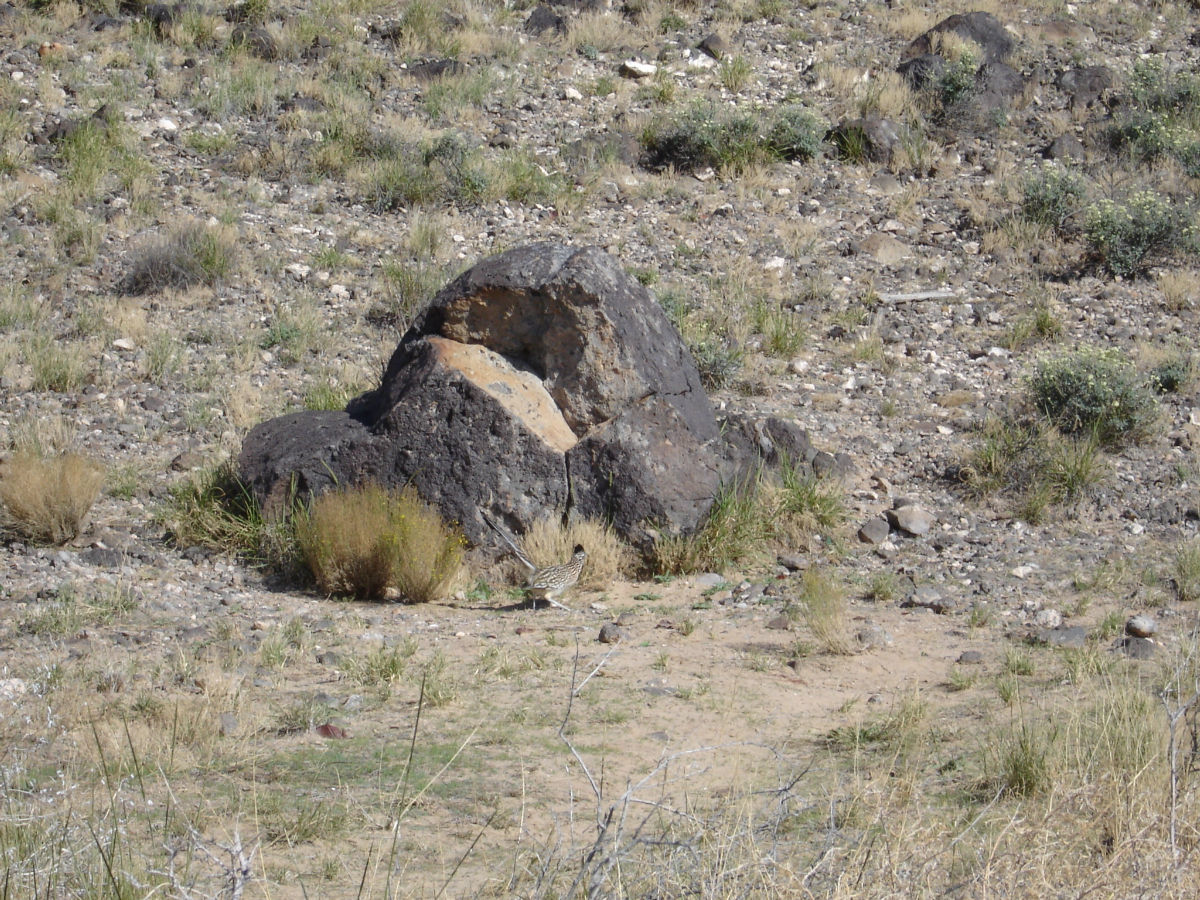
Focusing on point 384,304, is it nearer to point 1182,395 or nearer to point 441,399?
point 441,399

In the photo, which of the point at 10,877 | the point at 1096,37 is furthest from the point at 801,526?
the point at 1096,37

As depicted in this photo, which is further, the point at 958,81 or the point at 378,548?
the point at 958,81

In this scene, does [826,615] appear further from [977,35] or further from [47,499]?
[977,35]

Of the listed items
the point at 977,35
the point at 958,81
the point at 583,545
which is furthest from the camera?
the point at 977,35

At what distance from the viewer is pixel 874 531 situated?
25.5 feet

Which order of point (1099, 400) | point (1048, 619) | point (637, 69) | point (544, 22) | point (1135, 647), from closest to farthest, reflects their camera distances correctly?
point (1135, 647) → point (1048, 619) → point (1099, 400) → point (637, 69) → point (544, 22)

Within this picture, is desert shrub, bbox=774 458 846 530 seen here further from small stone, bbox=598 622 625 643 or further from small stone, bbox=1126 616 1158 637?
small stone, bbox=1126 616 1158 637

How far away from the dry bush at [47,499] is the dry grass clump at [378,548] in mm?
1491

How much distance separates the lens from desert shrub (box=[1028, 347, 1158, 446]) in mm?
8781

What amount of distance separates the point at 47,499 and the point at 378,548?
217 cm

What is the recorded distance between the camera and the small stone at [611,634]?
19.6ft

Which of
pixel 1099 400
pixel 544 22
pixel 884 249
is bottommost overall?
pixel 1099 400

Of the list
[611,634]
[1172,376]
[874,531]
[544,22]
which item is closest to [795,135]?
[544,22]

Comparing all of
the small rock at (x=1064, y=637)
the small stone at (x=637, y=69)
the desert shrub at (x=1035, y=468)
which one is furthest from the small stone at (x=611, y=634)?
the small stone at (x=637, y=69)
